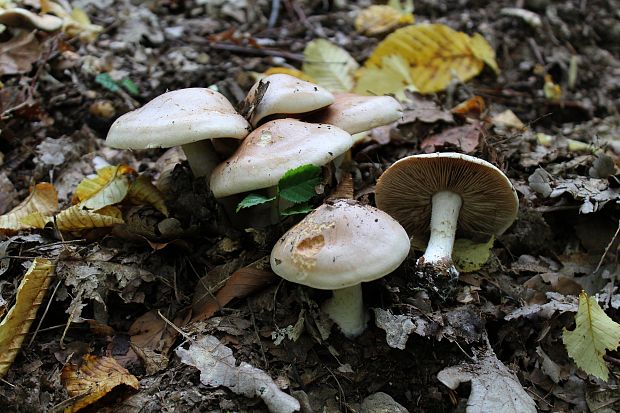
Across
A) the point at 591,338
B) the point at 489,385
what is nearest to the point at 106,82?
the point at 489,385

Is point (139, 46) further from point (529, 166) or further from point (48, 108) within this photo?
point (529, 166)

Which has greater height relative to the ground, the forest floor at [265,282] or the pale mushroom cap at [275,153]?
the pale mushroom cap at [275,153]

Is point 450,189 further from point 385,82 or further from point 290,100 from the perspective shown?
point 385,82

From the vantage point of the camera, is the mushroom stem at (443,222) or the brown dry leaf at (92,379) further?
the mushroom stem at (443,222)

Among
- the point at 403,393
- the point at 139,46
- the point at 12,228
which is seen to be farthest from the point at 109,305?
the point at 139,46

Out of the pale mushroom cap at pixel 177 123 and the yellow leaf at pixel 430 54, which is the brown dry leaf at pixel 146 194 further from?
the yellow leaf at pixel 430 54

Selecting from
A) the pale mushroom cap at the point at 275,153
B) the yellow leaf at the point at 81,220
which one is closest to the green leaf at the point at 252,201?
the pale mushroom cap at the point at 275,153
